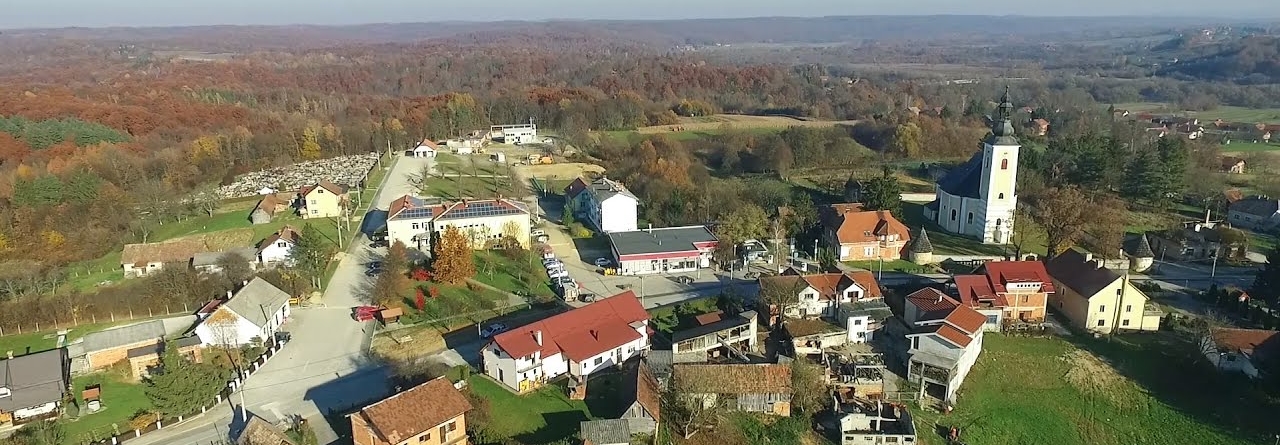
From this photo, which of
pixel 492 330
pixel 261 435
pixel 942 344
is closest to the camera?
pixel 261 435

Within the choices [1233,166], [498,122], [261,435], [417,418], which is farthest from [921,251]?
[498,122]

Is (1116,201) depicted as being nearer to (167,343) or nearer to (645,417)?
(645,417)

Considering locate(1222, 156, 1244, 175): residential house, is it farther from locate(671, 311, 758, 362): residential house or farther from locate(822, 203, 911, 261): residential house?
locate(671, 311, 758, 362): residential house

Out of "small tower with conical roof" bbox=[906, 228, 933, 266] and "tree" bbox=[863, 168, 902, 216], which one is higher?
"tree" bbox=[863, 168, 902, 216]

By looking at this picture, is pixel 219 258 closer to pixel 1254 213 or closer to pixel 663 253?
pixel 663 253

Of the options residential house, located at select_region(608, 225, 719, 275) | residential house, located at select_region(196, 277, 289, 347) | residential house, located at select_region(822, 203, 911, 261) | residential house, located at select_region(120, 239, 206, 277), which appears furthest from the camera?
residential house, located at select_region(822, 203, 911, 261)

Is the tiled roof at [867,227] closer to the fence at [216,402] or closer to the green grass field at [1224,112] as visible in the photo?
the fence at [216,402]

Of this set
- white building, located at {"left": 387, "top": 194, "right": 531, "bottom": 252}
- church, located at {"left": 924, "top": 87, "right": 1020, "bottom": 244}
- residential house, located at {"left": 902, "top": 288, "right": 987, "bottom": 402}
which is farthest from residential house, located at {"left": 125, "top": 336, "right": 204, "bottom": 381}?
church, located at {"left": 924, "top": 87, "right": 1020, "bottom": 244}
